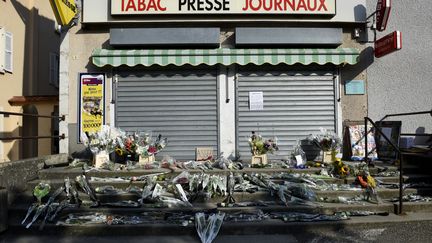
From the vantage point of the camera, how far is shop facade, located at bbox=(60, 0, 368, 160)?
851 centimetres

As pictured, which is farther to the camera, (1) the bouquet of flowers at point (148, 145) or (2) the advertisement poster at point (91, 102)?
(2) the advertisement poster at point (91, 102)

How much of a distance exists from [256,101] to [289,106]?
83cm

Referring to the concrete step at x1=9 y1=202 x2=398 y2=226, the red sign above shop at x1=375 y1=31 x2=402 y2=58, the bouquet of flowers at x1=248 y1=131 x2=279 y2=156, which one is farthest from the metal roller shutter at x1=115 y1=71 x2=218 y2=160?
the red sign above shop at x1=375 y1=31 x2=402 y2=58

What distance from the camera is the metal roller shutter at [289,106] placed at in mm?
8805

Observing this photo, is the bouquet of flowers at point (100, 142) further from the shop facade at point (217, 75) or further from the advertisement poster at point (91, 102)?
the shop facade at point (217, 75)

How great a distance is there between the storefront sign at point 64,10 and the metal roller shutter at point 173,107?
1721 millimetres

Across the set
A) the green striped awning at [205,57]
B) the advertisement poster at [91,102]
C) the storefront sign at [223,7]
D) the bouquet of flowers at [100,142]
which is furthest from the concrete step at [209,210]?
the storefront sign at [223,7]

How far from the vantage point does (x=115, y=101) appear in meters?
8.77

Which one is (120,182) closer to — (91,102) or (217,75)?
(91,102)

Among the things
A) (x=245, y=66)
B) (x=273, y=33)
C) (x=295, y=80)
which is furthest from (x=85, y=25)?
(x=295, y=80)

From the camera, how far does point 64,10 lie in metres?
8.00

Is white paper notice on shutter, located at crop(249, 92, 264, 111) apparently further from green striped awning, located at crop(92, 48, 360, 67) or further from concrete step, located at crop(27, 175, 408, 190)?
concrete step, located at crop(27, 175, 408, 190)

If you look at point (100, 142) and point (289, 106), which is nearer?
point (100, 142)

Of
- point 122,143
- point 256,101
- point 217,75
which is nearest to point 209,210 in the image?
point 122,143
